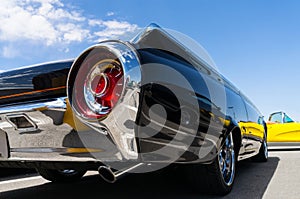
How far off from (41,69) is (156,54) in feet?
2.57

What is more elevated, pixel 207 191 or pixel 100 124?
pixel 100 124

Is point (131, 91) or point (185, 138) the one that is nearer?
point (131, 91)

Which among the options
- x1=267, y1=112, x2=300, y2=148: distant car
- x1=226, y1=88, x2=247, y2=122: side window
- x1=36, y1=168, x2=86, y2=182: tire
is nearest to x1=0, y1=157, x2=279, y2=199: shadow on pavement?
x1=36, y1=168, x2=86, y2=182: tire

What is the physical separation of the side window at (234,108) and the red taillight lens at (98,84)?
153cm

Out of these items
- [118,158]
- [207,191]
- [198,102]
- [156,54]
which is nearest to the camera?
[118,158]

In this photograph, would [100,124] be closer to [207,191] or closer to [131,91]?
[131,91]

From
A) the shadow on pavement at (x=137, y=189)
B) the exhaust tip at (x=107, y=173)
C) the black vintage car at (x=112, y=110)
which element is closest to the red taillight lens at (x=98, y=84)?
the black vintage car at (x=112, y=110)

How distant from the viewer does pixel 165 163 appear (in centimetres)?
208

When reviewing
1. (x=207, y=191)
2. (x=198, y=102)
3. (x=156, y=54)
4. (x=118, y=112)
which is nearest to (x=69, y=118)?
(x=118, y=112)

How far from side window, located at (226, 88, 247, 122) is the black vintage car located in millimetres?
727

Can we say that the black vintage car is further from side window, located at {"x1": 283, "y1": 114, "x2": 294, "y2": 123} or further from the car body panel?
side window, located at {"x1": 283, "y1": 114, "x2": 294, "y2": 123}

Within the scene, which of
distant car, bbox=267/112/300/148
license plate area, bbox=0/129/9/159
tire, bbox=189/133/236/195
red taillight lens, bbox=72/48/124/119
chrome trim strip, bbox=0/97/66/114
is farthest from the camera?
distant car, bbox=267/112/300/148

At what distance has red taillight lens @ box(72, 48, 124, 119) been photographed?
175 cm

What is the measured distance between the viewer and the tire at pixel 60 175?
3643 mm
